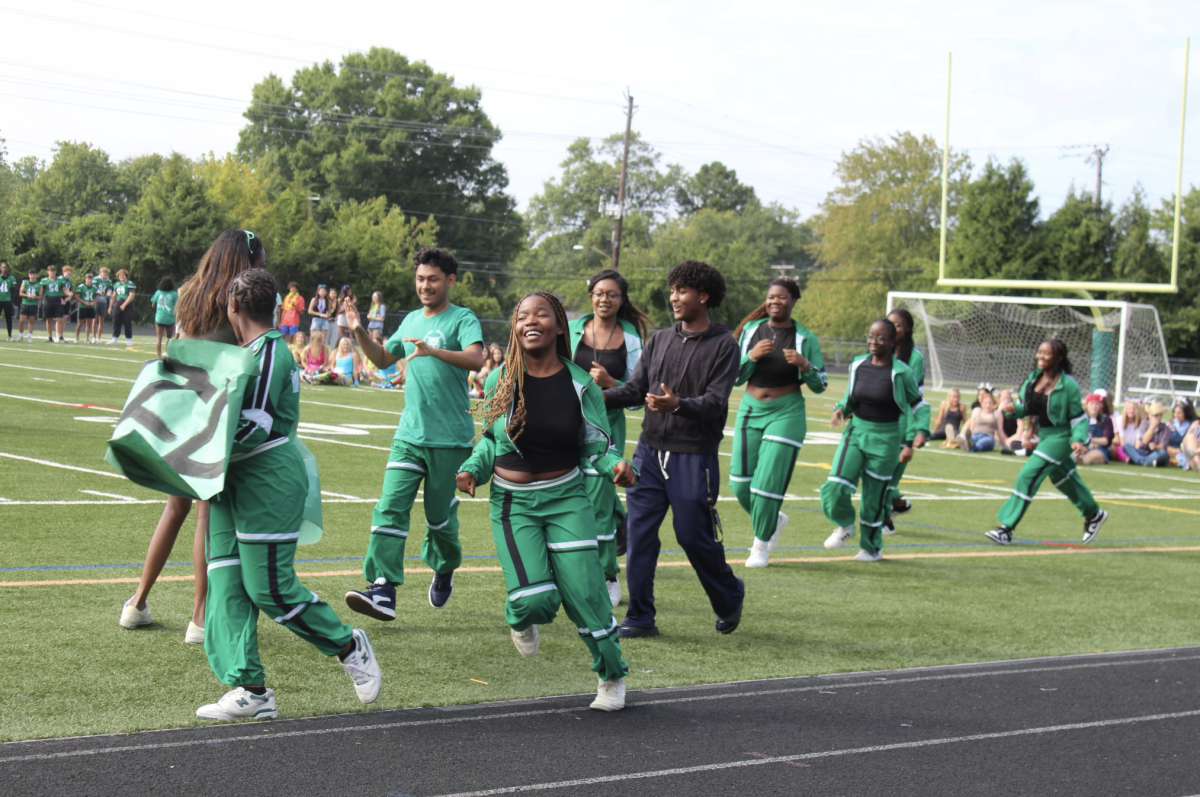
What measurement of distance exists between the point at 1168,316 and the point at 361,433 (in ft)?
160

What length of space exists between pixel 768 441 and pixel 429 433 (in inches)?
127

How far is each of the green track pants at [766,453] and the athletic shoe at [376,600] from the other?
3359 millimetres

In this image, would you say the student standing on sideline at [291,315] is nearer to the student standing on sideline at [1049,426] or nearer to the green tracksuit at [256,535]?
the student standing on sideline at [1049,426]

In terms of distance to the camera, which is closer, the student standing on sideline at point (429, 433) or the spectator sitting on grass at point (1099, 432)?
the student standing on sideline at point (429, 433)

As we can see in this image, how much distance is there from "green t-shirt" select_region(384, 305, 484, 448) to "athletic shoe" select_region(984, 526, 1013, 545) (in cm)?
623

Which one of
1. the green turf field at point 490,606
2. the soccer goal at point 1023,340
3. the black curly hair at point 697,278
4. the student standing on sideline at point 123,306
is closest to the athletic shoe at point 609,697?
the green turf field at point 490,606

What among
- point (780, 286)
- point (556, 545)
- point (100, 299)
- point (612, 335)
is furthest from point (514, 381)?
point (100, 299)

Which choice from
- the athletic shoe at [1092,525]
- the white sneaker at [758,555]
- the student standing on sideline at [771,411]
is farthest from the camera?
the athletic shoe at [1092,525]

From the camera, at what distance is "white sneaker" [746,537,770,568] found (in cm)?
928

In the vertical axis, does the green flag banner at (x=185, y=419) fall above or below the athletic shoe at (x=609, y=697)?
above

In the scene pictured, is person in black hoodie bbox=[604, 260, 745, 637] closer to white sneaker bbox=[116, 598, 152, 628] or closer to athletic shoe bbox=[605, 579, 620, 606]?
athletic shoe bbox=[605, 579, 620, 606]

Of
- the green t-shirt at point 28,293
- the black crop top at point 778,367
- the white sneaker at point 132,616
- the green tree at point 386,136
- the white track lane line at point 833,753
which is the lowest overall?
the white track lane line at point 833,753

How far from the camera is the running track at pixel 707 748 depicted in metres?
4.25

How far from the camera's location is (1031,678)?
20.9ft
